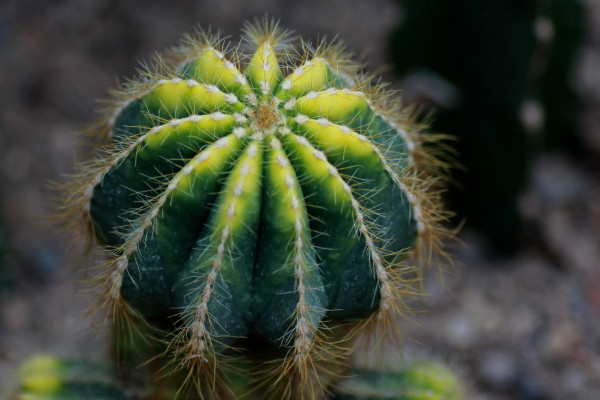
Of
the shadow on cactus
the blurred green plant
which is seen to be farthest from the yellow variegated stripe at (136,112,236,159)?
the blurred green plant

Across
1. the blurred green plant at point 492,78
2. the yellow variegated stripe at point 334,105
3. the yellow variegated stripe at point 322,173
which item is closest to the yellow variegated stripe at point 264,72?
the yellow variegated stripe at point 334,105

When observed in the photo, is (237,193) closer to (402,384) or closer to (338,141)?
(338,141)

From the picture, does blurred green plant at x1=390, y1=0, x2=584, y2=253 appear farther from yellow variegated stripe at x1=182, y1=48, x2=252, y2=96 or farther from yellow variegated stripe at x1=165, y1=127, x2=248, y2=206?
yellow variegated stripe at x1=165, y1=127, x2=248, y2=206

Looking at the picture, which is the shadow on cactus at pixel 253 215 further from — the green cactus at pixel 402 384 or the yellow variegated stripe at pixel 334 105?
the green cactus at pixel 402 384

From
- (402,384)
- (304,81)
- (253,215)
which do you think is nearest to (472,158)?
(402,384)

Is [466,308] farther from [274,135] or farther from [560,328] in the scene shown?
[274,135]

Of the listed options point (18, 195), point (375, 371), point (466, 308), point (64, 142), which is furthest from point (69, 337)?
point (466, 308)
